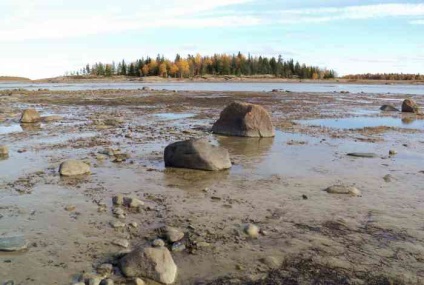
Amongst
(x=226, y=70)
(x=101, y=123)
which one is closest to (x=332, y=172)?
(x=101, y=123)

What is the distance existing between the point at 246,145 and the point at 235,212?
7712mm

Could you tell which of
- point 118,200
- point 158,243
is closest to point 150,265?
point 158,243

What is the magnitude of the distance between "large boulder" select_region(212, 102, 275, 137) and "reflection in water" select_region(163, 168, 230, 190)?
6240 millimetres

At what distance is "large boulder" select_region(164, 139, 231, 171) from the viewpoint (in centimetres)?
1174

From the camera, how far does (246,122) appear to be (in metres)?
17.9

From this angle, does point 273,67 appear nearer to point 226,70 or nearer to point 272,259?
point 226,70

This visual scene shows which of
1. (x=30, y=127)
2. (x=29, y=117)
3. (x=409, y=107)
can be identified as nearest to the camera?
(x=30, y=127)

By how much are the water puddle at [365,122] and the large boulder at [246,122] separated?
18.7 feet

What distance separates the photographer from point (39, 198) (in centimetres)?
908

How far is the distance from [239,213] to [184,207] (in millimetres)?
1125

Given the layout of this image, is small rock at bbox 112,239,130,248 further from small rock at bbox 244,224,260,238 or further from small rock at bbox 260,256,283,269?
small rock at bbox 260,256,283,269

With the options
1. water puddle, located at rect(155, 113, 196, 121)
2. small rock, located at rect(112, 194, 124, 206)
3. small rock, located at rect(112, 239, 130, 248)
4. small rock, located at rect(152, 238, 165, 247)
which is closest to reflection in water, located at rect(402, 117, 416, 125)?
water puddle, located at rect(155, 113, 196, 121)

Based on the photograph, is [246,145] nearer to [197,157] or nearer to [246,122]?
[246,122]

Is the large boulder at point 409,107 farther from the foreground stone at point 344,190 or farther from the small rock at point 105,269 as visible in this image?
the small rock at point 105,269
